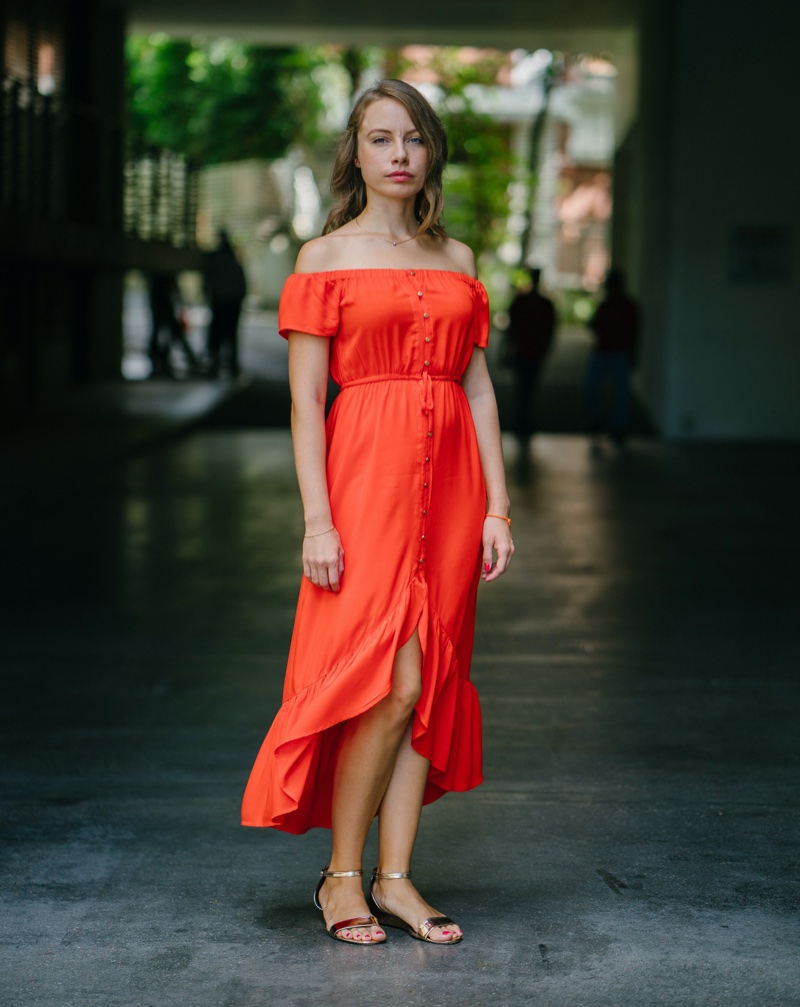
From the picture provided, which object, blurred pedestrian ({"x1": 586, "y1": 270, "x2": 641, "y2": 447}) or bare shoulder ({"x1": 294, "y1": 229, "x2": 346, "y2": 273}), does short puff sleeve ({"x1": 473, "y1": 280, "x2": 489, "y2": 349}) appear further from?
blurred pedestrian ({"x1": 586, "y1": 270, "x2": 641, "y2": 447})

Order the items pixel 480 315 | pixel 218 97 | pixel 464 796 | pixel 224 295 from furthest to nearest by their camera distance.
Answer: pixel 218 97 < pixel 224 295 < pixel 464 796 < pixel 480 315

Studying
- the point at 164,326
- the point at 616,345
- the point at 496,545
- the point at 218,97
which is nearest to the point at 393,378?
the point at 496,545

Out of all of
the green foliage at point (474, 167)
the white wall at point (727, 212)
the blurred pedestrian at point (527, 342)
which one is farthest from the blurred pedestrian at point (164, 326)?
the green foliage at point (474, 167)

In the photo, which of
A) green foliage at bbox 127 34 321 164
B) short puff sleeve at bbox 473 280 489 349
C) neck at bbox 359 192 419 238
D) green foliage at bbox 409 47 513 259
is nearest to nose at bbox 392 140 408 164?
neck at bbox 359 192 419 238

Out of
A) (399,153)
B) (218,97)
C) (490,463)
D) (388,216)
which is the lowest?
(490,463)

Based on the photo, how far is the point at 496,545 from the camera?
3.82 m

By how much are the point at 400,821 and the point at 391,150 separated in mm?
1621

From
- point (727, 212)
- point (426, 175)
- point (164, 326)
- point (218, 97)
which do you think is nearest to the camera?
point (426, 175)

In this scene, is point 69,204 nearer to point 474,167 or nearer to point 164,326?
point 164,326

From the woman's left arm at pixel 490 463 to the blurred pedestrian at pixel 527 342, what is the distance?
14350mm

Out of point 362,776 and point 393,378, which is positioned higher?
point 393,378

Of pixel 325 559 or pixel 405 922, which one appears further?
pixel 405 922

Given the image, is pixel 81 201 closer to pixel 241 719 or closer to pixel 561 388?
pixel 561 388

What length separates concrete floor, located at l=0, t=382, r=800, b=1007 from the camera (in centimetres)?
354
